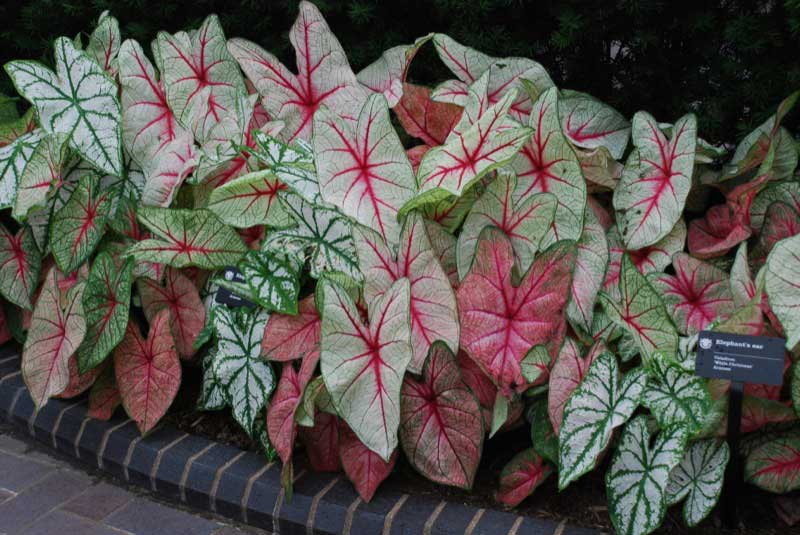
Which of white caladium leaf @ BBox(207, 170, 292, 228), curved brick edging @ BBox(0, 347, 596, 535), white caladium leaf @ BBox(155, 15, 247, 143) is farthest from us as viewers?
white caladium leaf @ BBox(155, 15, 247, 143)

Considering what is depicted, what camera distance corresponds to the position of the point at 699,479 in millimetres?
1755

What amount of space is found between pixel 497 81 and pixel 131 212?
42.6 inches

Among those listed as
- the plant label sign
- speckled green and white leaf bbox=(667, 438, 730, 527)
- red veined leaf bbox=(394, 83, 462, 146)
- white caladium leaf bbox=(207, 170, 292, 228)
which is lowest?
speckled green and white leaf bbox=(667, 438, 730, 527)

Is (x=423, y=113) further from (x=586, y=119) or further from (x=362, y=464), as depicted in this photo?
(x=362, y=464)

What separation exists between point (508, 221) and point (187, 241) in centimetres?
82

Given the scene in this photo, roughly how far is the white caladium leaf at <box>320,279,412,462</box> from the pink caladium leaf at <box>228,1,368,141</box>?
65cm

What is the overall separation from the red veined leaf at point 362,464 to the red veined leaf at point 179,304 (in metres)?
0.56

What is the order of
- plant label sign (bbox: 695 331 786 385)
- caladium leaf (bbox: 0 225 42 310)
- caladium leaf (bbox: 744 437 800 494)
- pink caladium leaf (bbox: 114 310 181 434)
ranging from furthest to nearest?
caladium leaf (bbox: 0 225 42 310)
pink caladium leaf (bbox: 114 310 181 434)
caladium leaf (bbox: 744 437 800 494)
plant label sign (bbox: 695 331 786 385)

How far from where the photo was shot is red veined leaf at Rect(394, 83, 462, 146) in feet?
7.43

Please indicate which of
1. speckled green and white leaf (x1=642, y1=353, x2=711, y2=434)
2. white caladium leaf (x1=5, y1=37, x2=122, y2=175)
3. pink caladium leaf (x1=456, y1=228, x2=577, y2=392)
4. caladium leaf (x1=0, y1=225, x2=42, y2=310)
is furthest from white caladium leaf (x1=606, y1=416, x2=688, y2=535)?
caladium leaf (x1=0, y1=225, x2=42, y2=310)

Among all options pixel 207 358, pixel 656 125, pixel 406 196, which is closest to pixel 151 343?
pixel 207 358

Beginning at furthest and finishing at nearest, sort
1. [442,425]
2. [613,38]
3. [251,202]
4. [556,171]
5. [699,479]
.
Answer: [613,38] → [251,202] → [556,171] → [442,425] → [699,479]

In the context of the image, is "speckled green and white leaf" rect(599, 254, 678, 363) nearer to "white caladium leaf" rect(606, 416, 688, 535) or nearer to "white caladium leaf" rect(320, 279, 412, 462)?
"white caladium leaf" rect(606, 416, 688, 535)

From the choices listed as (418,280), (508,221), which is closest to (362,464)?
(418,280)
